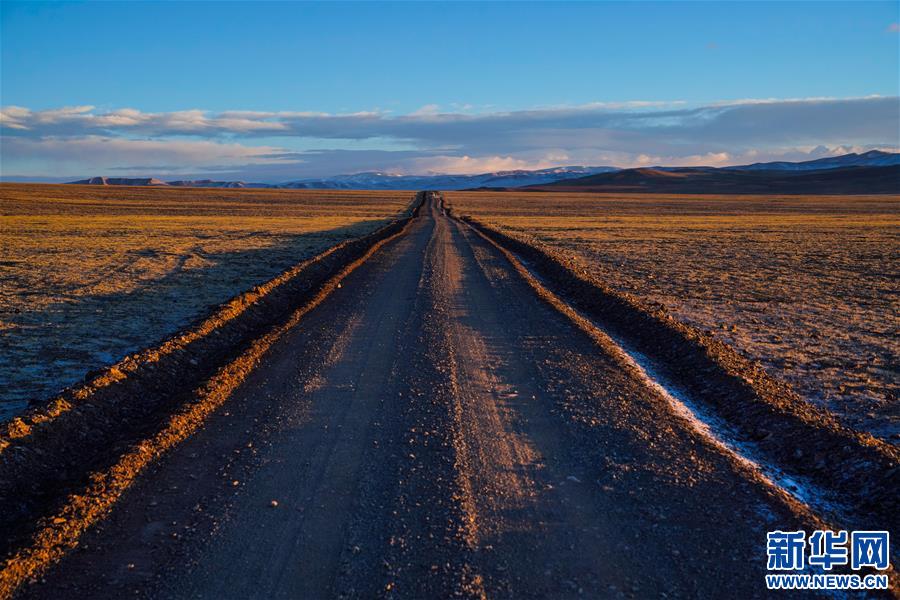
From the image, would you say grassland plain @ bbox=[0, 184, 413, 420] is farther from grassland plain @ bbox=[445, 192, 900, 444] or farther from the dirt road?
grassland plain @ bbox=[445, 192, 900, 444]

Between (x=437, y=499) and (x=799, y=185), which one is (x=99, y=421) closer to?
(x=437, y=499)

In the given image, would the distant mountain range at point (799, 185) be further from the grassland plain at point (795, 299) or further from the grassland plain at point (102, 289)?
the grassland plain at point (102, 289)

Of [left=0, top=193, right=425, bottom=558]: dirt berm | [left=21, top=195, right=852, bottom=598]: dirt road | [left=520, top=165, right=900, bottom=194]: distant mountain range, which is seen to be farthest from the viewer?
[left=520, top=165, right=900, bottom=194]: distant mountain range

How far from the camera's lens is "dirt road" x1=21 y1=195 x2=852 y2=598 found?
425cm

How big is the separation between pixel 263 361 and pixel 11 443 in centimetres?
365

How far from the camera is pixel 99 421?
723 cm

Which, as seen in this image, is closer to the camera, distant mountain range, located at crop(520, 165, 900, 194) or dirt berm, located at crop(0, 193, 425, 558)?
dirt berm, located at crop(0, 193, 425, 558)

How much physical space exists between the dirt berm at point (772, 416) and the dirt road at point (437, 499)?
0.69 metres

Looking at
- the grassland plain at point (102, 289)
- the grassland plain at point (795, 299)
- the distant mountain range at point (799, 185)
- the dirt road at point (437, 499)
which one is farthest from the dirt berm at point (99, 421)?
the distant mountain range at point (799, 185)

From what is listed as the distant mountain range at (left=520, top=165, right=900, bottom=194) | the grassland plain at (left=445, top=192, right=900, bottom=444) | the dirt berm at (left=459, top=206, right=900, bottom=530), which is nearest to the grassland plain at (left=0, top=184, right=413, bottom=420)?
the dirt berm at (left=459, top=206, right=900, bottom=530)

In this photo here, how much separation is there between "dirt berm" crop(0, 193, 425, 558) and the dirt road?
542 mm

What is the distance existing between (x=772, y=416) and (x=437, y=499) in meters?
4.11

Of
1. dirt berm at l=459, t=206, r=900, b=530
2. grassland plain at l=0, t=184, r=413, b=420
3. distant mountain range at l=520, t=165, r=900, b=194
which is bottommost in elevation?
dirt berm at l=459, t=206, r=900, b=530

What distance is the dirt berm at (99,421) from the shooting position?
5.46 m
